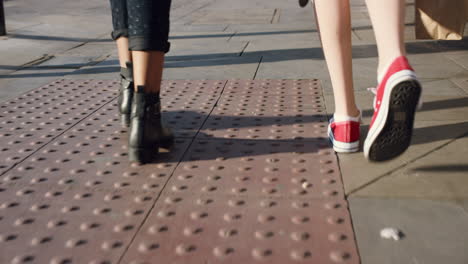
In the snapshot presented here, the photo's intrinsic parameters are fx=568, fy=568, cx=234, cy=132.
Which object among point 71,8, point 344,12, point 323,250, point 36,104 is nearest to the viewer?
point 323,250

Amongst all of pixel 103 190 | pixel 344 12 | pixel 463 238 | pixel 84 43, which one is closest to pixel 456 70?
pixel 344 12

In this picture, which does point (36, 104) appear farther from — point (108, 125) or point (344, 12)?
point (344, 12)

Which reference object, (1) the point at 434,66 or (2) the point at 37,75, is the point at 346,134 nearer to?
(1) the point at 434,66

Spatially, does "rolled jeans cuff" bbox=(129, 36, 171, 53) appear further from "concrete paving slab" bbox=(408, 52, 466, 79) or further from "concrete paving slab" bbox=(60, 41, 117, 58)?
"concrete paving slab" bbox=(60, 41, 117, 58)

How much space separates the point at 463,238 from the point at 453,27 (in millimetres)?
1657

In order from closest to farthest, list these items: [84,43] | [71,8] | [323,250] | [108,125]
Result: [323,250]
[108,125]
[84,43]
[71,8]

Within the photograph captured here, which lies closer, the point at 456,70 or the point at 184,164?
the point at 184,164

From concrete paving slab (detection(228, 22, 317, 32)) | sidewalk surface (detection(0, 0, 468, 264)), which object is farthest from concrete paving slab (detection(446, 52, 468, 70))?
concrete paving slab (detection(228, 22, 317, 32))

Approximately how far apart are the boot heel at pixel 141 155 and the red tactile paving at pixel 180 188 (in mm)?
38

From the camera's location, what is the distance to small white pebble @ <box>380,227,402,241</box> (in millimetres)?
1788

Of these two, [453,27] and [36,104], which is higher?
[453,27]

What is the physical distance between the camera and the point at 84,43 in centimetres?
596

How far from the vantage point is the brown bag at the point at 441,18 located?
2.99 meters

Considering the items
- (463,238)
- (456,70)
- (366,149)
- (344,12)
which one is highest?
(344,12)
